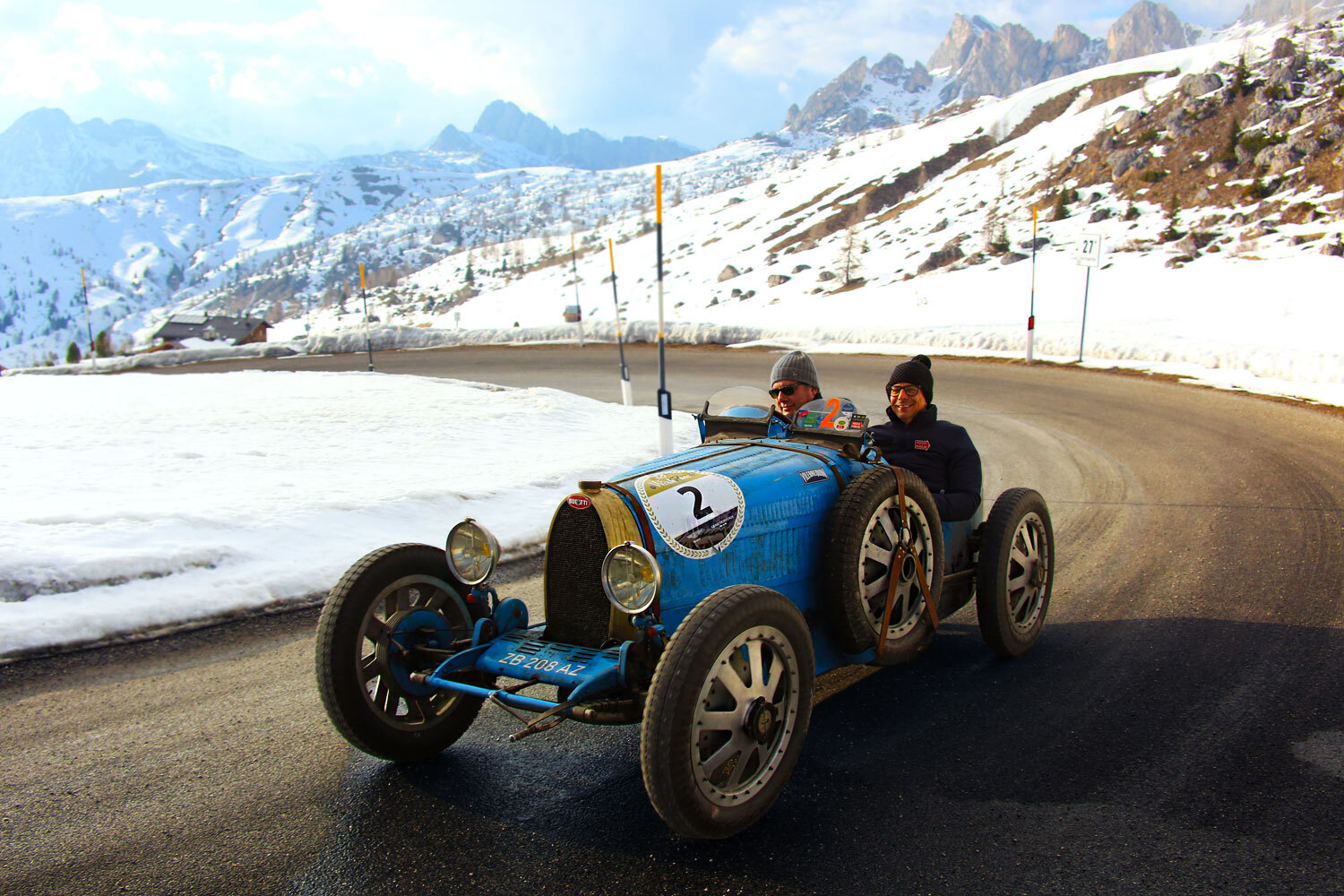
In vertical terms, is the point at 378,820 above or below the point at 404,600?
below

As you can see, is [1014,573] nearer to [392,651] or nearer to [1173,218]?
[392,651]

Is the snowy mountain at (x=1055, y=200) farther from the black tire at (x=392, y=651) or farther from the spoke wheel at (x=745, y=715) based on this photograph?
the black tire at (x=392, y=651)

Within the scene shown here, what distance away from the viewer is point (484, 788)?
3387 mm

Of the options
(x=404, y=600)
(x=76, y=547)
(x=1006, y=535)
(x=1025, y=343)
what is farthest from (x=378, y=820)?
(x=1025, y=343)

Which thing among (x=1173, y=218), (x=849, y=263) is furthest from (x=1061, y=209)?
(x=849, y=263)

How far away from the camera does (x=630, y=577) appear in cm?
316

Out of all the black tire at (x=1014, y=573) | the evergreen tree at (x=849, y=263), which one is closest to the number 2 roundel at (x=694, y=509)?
the black tire at (x=1014, y=573)

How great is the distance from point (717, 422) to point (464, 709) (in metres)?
2.13

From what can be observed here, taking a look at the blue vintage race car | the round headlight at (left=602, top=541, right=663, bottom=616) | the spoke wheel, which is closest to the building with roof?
the blue vintage race car

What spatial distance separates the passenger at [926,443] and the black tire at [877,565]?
515 mm

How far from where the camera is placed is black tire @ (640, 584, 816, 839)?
2715 mm

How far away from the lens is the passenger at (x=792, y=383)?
200 inches

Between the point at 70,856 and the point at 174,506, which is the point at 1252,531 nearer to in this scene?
the point at 70,856

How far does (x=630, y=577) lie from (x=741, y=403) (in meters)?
2.12
